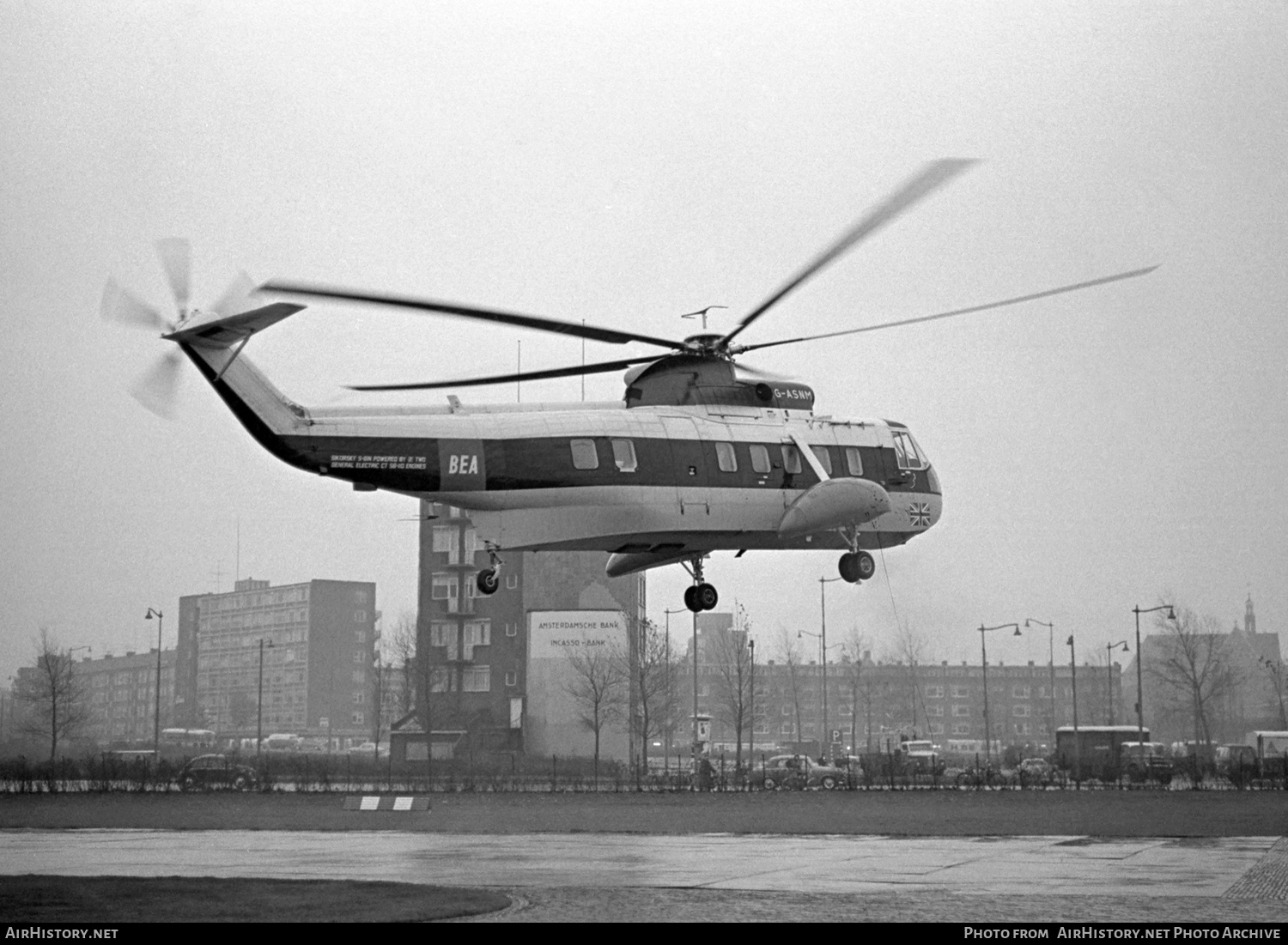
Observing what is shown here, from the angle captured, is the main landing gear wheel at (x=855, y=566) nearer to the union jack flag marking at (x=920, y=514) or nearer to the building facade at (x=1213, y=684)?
the union jack flag marking at (x=920, y=514)

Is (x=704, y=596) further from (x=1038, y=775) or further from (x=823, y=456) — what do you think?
(x=1038, y=775)

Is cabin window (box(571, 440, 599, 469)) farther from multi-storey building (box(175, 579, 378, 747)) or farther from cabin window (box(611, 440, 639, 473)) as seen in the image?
multi-storey building (box(175, 579, 378, 747))

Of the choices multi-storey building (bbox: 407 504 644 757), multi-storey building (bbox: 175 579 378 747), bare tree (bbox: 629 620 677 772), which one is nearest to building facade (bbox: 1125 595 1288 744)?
bare tree (bbox: 629 620 677 772)

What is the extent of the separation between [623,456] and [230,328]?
901 cm

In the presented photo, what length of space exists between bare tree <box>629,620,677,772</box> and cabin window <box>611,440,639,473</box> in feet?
187

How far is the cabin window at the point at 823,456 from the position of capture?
37678mm

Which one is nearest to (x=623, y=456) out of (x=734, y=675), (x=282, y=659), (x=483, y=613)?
(x=483, y=613)

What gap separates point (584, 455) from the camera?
33812mm

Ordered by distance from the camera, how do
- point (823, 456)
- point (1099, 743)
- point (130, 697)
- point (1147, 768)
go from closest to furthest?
point (823, 456) < point (1147, 768) < point (1099, 743) < point (130, 697)

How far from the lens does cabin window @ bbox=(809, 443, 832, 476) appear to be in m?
37.7

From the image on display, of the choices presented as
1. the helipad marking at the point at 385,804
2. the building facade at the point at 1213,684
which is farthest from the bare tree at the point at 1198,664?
the helipad marking at the point at 385,804

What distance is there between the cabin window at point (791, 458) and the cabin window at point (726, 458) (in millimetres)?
1515
